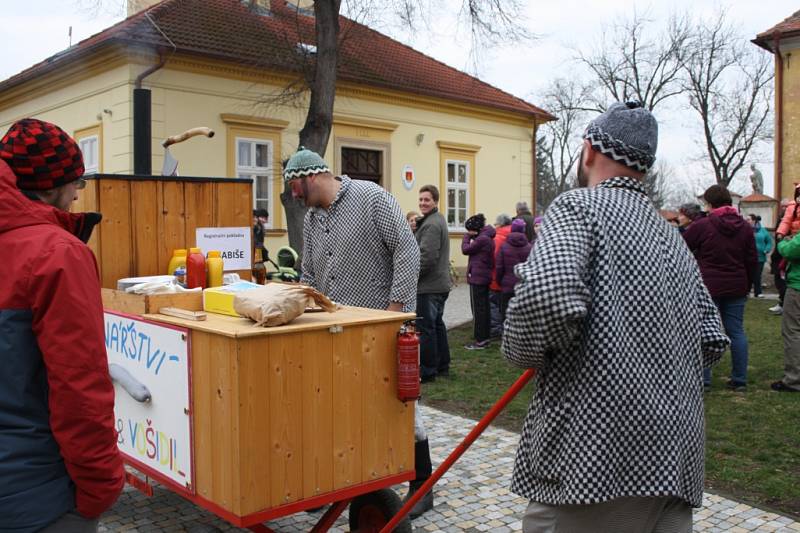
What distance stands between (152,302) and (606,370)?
7.80ft

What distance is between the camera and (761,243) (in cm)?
1512

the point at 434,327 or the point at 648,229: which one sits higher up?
the point at 648,229

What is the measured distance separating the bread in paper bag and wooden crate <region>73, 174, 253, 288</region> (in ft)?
4.33

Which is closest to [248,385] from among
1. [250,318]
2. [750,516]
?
[250,318]

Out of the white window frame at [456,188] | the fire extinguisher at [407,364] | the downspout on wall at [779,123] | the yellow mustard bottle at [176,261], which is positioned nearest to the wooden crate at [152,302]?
the yellow mustard bottle at [176,261]

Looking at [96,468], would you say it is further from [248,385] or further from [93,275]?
[248,385]

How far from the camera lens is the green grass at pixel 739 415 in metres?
4.70

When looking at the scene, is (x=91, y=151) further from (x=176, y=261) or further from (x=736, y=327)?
(x=736, y=327)

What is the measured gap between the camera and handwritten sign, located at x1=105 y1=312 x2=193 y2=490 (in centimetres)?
322

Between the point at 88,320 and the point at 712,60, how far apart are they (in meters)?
39.4

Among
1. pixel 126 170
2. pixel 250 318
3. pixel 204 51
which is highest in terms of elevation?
pixel 204 51

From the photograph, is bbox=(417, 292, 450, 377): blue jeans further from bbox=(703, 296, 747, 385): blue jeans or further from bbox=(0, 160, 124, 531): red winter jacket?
bbox=(0, 160, 124, 531): red winter jacket

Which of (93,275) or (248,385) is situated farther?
(248,385)

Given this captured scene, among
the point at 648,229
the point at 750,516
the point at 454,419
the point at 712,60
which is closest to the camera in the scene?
the point at 648,229
